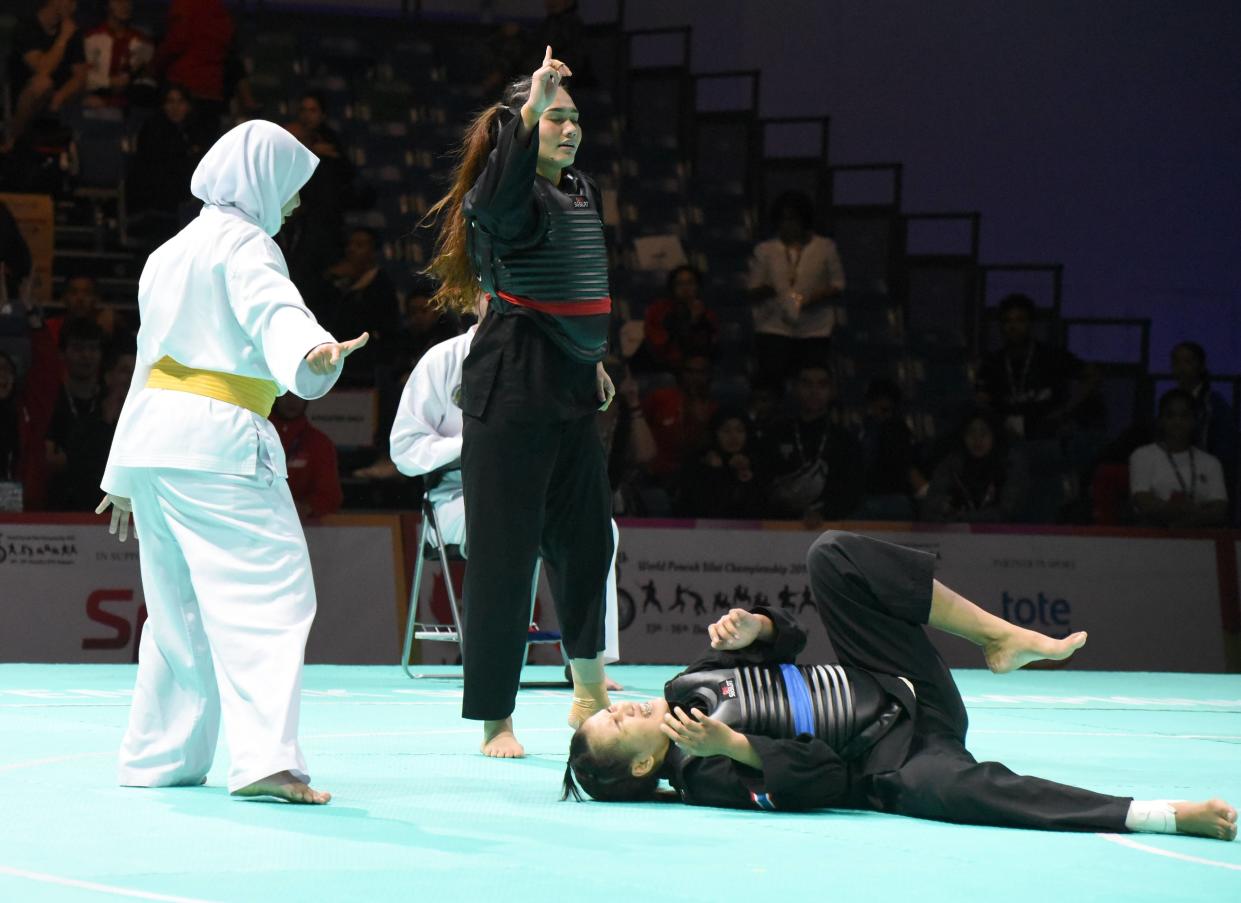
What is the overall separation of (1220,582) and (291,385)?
24.8ft

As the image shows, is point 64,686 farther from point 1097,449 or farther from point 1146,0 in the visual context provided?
point 1146,0

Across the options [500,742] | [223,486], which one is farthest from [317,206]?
[223,486]

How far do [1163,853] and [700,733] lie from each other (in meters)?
1.01

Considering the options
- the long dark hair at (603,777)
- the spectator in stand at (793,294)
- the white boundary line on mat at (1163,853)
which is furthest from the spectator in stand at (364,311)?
the white boundary line on mat at (1163,853)

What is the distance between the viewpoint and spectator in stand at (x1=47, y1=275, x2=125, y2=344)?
33.0ft

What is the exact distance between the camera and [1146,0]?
45.6 ft

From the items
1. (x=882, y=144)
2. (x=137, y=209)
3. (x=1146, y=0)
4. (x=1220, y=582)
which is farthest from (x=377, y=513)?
(x=1146, y=0)

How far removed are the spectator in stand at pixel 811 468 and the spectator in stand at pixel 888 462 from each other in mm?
382

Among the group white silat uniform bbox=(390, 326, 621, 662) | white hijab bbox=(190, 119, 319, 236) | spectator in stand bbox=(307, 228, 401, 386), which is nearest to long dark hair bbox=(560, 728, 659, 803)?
white hijab bbox=(190, 119, 319, 236)

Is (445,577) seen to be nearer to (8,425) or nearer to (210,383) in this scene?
(8,425)

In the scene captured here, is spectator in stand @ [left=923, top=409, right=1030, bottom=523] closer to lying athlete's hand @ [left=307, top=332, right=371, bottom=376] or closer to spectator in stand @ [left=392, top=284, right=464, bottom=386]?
spectator in stand @ [left=392, top=284, right=464, bottom=386]

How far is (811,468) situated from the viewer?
10055 mm

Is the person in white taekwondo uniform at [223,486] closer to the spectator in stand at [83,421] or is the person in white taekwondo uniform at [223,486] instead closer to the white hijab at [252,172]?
the white hijab at [252,172]

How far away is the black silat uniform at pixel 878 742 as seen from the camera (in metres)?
3.70
